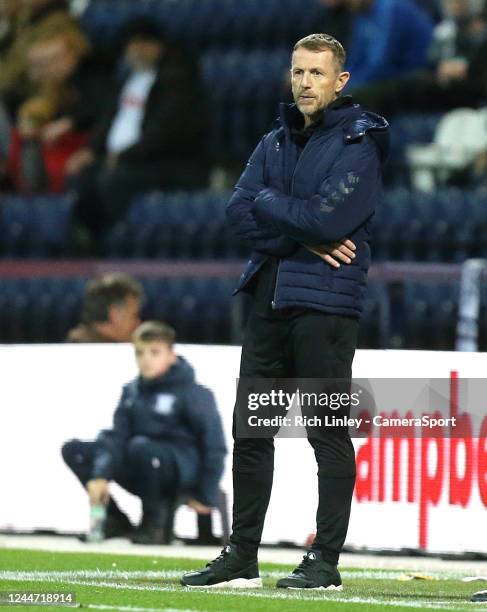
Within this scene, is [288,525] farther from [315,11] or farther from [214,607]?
[315,11]

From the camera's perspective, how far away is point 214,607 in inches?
205

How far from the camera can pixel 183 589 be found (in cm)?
572

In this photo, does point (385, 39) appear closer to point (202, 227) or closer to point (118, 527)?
point (202, 227)

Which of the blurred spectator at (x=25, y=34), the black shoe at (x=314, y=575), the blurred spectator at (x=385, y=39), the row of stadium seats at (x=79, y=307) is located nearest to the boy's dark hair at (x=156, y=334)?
the row of stadium seats at (x=79, y=307)

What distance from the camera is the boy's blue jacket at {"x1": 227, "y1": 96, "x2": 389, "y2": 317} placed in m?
5.57

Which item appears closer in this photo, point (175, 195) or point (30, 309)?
point (30, 309)

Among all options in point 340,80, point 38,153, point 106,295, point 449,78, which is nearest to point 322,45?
point 340,80

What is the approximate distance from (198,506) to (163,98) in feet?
17.8

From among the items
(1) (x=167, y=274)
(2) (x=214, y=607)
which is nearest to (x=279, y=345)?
(2) (x=214, y=607)

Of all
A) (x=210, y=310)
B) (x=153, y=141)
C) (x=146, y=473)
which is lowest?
(x=146, y=473)

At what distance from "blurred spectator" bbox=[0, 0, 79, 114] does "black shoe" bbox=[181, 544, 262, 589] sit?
9.35 meters

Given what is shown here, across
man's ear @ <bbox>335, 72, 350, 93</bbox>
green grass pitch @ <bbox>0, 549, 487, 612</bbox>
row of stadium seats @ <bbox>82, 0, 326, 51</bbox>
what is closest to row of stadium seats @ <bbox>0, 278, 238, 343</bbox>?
green grass pitch @ <bbox>0, 549, 487, 612</bbox>

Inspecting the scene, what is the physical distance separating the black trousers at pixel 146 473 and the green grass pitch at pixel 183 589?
0.78m

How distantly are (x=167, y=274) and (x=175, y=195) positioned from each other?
191 cm
